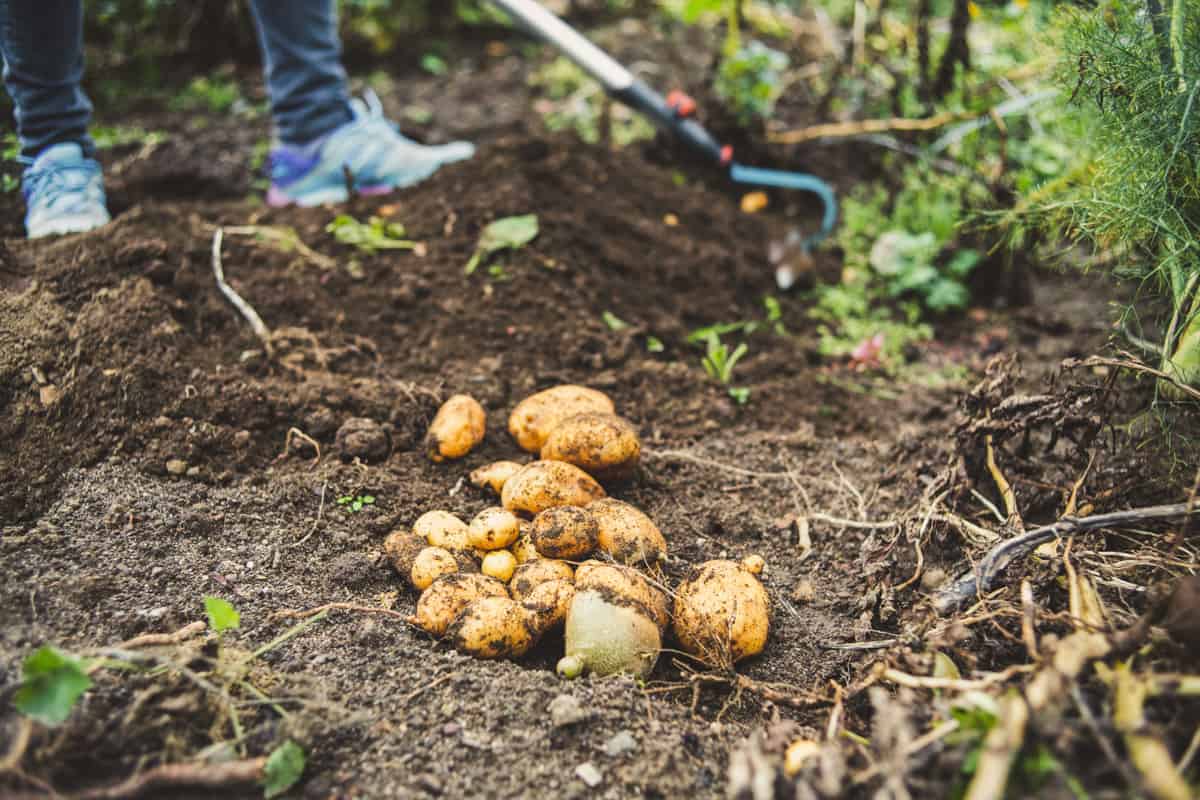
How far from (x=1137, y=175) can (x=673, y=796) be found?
2006mm

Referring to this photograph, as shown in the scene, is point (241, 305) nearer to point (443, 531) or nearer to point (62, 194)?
point (62, 194)

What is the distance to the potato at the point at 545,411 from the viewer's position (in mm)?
2504

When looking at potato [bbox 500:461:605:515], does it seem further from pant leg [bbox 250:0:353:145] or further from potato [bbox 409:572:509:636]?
pant leg [bbox 250:0:353:145]

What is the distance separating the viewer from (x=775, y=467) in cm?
271

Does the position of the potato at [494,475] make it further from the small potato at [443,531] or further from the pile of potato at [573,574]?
the small potato at [443,531]

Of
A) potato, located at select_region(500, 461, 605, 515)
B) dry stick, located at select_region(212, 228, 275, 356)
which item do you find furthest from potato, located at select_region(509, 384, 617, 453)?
dry stick, located at select_region(212, 228, 275, 356)

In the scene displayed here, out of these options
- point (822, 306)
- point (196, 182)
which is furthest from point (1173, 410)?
point (196, 182)

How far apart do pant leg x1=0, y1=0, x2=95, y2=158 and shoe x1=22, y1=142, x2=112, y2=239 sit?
10cm

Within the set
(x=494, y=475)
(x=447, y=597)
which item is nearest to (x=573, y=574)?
(x=447, y=597)

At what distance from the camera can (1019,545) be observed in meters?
1.79

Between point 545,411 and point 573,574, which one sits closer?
point 573,574

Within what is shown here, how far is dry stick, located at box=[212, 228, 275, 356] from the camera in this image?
2.81m

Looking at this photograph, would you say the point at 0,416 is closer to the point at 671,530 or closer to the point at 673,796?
the point at 671,530

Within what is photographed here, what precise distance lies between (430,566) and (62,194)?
2356mm
